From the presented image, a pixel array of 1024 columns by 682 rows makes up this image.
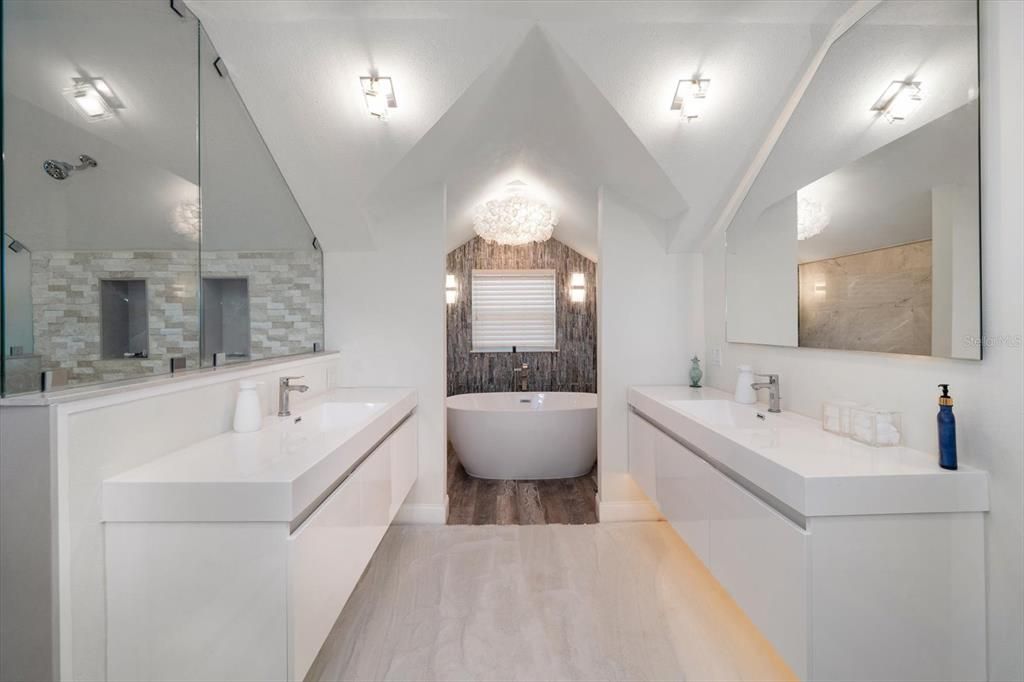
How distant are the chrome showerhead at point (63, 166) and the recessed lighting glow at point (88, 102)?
14 centimetres

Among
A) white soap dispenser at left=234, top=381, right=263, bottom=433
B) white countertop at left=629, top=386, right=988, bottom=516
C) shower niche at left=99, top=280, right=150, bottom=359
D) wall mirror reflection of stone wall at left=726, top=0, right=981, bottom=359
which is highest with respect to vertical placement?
wall mirror reflection of stone wall at left=726, top=0, right=981, bottom=359

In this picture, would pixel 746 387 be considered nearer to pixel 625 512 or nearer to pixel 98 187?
pixel 625 512

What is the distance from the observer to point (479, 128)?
264 centimetres

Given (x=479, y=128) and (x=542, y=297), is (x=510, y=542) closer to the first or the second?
(x=479, y=128)

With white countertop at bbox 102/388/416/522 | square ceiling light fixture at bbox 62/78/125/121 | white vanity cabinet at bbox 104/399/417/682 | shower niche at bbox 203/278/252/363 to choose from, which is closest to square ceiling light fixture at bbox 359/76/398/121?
square ceiling light fixture at bbox 62/78/125/121

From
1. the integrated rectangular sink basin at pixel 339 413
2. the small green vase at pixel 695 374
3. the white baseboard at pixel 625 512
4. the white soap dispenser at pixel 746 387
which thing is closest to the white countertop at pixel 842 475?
the white soap dispenser at pixel 746 387

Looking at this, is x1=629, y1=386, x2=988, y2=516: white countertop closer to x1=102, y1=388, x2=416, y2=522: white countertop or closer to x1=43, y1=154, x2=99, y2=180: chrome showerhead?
x1=102, y1=388, x2=416, y2=522: white countertop

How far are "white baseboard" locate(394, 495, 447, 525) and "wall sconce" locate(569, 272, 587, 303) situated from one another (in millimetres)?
2745

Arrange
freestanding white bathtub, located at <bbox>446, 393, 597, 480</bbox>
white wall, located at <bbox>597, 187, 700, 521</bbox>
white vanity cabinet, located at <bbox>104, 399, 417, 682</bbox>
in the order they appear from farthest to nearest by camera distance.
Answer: freestanding white bathtub, located at <bbox>446, 393, 597, 480</bbox> < white wall, located at <bbox>597, 187, 700, 521</bbox> < white vanity cabinet, located at <bbox>104, 399, 417, 682</bbox>

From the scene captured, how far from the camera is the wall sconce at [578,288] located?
16.7 ft

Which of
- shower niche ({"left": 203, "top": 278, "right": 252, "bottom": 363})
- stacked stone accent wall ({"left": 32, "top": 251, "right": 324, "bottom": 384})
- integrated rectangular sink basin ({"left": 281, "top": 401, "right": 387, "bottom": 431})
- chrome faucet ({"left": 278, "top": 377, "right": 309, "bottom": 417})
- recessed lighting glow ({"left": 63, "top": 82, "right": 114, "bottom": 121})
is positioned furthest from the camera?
integrated rectangular sink basin ({"left": 281, "top": 401, "right": 387, "bottom": 431})

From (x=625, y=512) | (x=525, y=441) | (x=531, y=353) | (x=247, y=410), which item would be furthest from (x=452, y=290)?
(x=247, y=410)

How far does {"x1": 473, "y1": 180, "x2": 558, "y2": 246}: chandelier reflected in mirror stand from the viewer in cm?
371

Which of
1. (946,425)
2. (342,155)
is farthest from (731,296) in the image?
(342,155)
